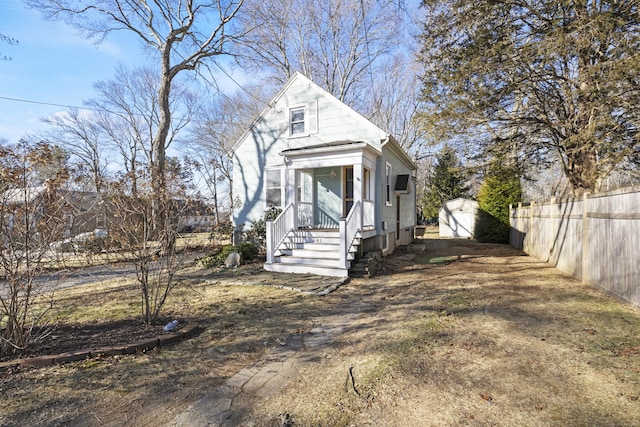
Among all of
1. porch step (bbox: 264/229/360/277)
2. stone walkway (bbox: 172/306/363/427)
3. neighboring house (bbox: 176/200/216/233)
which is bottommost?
stone walkway (bbox: 172/306/363/427)

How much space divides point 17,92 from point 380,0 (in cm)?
1897

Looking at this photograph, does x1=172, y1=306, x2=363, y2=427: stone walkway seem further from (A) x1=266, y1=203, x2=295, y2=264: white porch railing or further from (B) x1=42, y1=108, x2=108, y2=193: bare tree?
(B) x1=42, y1=108, x2=108, y2=193: bare tree

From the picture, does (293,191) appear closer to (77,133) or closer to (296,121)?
(296,121)

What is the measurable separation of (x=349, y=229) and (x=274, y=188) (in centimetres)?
452

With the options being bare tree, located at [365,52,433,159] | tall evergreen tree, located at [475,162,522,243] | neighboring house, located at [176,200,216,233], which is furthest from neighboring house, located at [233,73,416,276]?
bare tree, located at [365,52,433,159]

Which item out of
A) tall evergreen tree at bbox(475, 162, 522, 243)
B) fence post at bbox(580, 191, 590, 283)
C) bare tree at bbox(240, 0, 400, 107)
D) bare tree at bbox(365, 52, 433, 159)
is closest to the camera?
fence post at bbox(580, 191, 590, 283)

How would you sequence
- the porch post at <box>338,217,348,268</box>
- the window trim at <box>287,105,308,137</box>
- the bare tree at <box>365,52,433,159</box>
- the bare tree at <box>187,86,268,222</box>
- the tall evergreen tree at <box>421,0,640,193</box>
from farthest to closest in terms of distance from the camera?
1. the bare tree at <box>187,86,268,222</box>
2. the bare tree at <box>365,52,433,159</box>
3. the window trim at <box>287,105,308,137</box>
4. the porch post at <box>338,217,348,268</box>
5. the tall evergreen tree at <box>421,0,640,193</box>

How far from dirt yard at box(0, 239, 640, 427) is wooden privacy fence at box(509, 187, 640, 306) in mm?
440

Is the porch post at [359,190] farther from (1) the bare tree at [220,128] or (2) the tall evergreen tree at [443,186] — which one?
(1) the bare tree at [220,128]

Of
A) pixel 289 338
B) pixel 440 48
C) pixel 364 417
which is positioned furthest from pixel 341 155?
pixel 364 417

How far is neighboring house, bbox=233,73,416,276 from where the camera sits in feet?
28.9

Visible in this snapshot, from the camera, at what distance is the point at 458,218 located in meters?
21.8

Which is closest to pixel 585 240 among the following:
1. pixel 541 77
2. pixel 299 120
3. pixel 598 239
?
pixel 598 239

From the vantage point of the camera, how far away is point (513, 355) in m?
3.42
